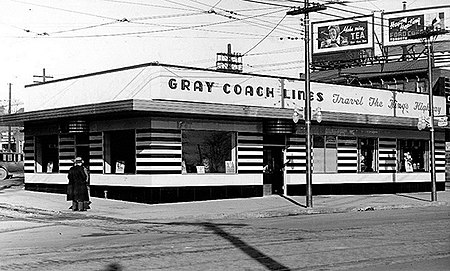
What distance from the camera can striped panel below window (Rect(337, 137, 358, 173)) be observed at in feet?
109

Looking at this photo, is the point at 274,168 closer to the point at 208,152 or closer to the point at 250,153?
the point at 250,153

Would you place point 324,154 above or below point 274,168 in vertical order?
above

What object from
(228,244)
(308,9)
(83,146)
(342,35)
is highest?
(342,35)

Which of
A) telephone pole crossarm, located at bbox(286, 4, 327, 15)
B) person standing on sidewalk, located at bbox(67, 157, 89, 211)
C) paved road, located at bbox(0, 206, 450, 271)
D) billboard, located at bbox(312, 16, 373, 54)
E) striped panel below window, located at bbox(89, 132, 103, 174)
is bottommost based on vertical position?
paved road, located at bbox(0, 206, 450, 271)

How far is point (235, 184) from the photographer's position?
2880 cm

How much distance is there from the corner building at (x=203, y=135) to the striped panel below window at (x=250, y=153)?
4 cm

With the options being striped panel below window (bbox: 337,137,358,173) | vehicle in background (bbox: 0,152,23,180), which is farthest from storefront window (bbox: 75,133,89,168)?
vehicle in background (bbox: 0,152,23,180)

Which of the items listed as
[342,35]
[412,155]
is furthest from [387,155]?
[342,35]

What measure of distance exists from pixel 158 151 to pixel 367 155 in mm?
12628

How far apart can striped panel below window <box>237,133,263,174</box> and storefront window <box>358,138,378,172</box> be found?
6759mm

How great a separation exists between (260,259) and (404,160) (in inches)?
1007

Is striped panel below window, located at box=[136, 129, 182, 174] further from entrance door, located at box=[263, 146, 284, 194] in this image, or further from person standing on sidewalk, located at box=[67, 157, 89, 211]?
entrance door, located at box=[263, 146, 284, 194]

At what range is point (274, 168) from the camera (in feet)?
103

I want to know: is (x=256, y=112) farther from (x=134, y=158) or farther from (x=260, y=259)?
(x=260, y=259)
